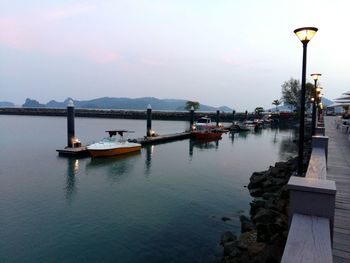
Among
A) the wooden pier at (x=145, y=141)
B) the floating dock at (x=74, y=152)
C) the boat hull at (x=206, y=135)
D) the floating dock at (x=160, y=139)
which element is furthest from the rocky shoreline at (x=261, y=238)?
the boat hull at (x=206, y=135)

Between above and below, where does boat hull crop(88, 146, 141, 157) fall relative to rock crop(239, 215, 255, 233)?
above

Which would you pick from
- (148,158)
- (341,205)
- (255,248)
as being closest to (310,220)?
(341,205)

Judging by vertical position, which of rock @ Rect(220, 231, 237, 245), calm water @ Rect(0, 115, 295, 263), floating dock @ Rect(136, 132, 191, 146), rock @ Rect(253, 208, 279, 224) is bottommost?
calm water @ Rect(0, 115, 295, 263)

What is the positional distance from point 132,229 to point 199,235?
9.42ft

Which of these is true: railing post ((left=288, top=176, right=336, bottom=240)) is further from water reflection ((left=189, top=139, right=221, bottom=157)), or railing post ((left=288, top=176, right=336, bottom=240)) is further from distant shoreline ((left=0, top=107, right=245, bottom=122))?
distant shoreline ((left=0, top=107, right=245, bottom=122))

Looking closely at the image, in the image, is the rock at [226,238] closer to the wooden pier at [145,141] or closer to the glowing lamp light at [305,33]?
the glowing lamp light at [305,33]

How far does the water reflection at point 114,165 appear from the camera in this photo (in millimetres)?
24650

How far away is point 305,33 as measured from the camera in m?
9.09

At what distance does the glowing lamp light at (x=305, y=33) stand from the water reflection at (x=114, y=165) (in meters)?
16.9

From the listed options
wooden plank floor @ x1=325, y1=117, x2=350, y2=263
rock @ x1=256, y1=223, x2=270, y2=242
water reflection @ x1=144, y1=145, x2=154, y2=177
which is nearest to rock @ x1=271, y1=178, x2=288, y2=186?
wooden plank floor @ x1=325, y1=117, x2=350, y2=263

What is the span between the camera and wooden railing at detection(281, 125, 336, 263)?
440 centimetres

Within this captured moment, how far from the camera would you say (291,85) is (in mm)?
114562

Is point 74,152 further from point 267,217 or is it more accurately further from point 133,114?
point 133,114

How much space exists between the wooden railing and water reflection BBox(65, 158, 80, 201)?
15.0 meters
